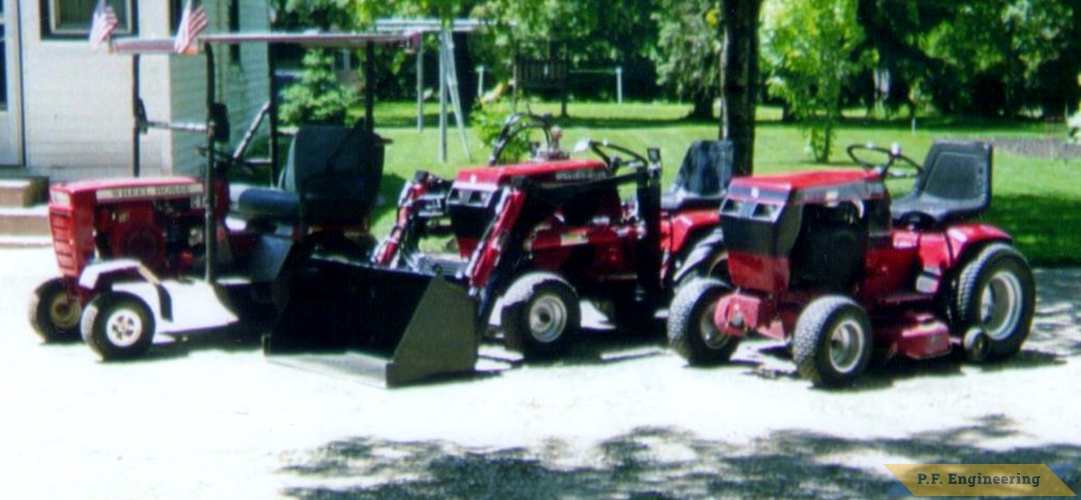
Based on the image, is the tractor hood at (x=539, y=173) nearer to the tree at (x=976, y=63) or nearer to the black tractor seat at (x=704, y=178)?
the black tractor seat at (x=704, y=178)

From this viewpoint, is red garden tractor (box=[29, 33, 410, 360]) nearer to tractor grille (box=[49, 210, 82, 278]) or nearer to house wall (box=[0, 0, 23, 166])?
tractor grille (box=[49, 210, 82, 278])

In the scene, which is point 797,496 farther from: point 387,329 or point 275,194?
point 275,194

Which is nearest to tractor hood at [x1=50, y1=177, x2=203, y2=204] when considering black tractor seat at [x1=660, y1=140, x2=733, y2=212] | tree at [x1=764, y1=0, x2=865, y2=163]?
black tractor seat at [x1=660, y1=140, x2=733, y2=212]

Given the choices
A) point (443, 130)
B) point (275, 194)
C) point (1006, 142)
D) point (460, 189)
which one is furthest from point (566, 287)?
point (1006, 142)

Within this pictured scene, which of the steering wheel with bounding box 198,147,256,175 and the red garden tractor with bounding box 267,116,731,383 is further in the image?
the steering wheel with bounding box 198,147,256,175

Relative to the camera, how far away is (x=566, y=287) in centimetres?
1053

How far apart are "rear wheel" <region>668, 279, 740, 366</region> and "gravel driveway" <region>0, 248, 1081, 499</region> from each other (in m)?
0.14

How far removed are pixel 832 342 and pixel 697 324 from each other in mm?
914

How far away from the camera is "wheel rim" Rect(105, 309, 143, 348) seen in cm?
1054

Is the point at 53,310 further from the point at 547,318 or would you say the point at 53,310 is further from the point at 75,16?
the point at 75,16

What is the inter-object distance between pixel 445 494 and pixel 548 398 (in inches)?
82.0

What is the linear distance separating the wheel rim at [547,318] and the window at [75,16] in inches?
332

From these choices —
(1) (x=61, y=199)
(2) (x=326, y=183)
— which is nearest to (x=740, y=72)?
(2) (x=326, y=183)

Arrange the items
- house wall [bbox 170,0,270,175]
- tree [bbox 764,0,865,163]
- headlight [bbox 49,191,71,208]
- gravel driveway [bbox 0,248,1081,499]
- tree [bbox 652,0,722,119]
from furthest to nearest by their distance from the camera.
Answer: tree [bbox 652,0,722,119] → tree [bbox 764,0,865,163] → house wall [bbox 170,0,270,175] → headlight [bbox 49,191,71,208] → gravel driveway [bbox 0,248,1081,499]
